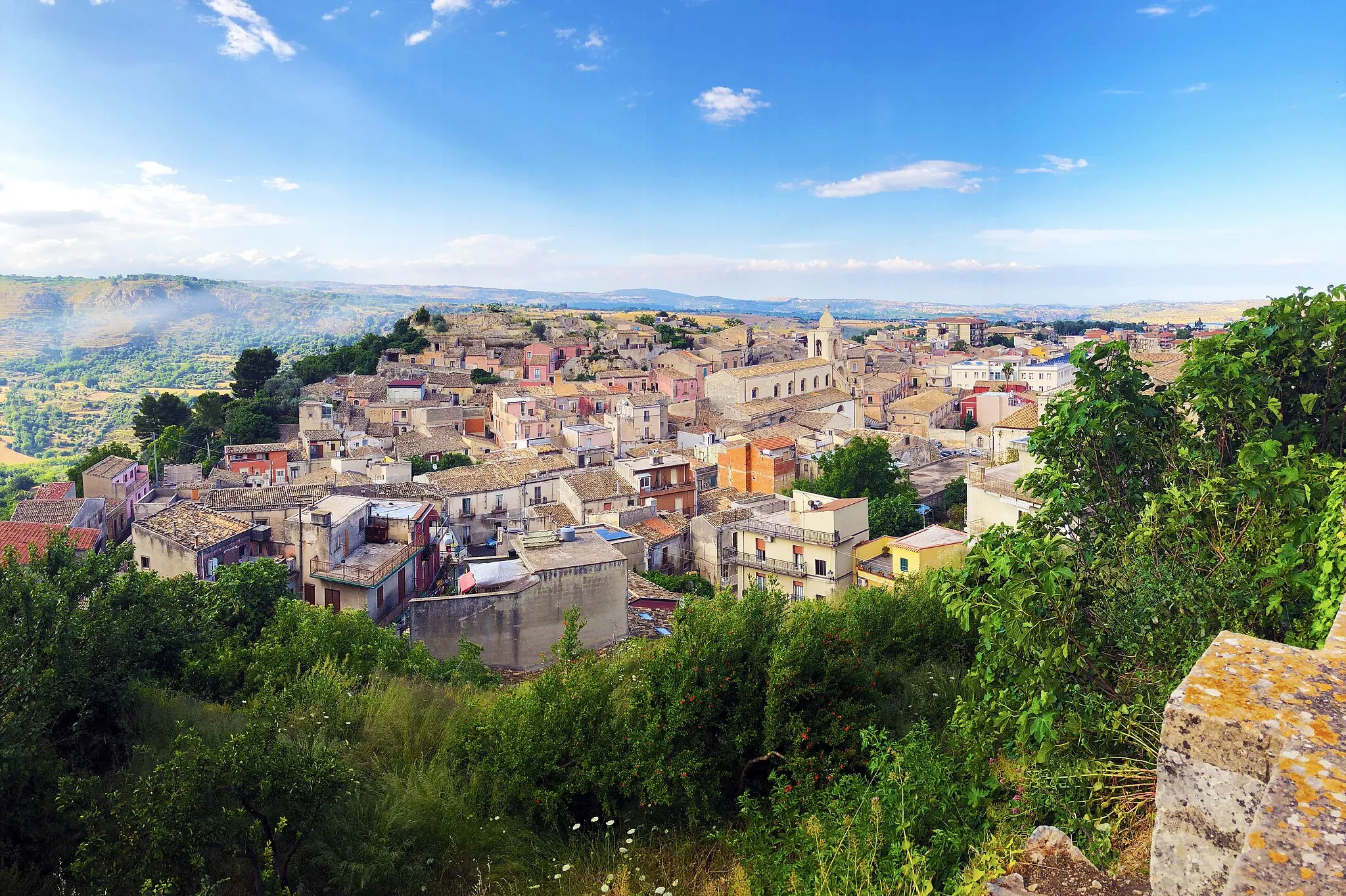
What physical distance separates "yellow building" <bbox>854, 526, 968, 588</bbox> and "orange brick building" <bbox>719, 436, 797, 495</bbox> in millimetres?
12091

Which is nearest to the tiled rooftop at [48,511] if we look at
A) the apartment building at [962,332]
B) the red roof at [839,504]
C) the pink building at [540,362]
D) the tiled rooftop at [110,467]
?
the tiled rooftop at [110,467]

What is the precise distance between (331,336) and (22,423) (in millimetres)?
93400

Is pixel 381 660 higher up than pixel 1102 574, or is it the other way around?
pixel 1102 574

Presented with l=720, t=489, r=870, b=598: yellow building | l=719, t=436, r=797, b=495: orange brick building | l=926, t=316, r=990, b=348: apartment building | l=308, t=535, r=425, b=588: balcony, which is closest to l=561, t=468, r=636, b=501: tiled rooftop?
l=719, t=436, r=797, b=495: orange brick building

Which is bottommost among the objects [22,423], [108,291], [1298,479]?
[22,423]

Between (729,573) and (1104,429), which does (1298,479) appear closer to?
(1104,429)

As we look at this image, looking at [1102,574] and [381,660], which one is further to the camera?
[381,660]

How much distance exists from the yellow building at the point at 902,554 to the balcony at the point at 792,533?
3.39ft

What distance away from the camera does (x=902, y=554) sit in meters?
21.3

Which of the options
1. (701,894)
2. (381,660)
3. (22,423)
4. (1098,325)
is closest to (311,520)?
Answer: (381,660)

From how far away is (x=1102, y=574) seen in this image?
5582 mm

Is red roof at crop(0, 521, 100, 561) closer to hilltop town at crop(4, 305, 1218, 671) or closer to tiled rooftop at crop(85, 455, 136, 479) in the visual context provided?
hilltop town at crop(4, 305, 1218, 671)

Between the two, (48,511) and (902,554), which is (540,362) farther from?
(902,554)

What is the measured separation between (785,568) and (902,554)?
3.77 meters
